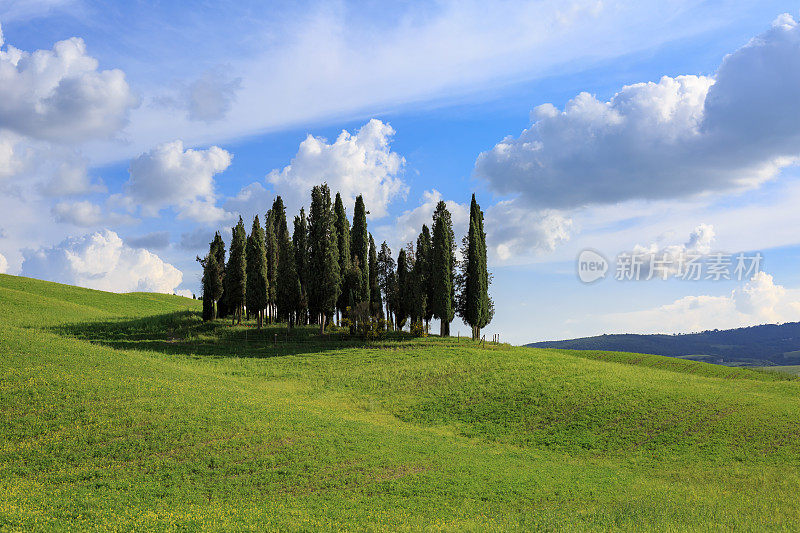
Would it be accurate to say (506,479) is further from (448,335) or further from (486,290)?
(486,290)

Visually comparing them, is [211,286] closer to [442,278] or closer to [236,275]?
[236,275]

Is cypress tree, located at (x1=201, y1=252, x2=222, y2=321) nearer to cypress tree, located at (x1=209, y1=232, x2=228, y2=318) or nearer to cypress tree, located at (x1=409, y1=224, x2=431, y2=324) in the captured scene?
cypress tree, located at (x1=209, y1=232, x2=228, y2=318)

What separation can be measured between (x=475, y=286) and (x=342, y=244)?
75.7ft

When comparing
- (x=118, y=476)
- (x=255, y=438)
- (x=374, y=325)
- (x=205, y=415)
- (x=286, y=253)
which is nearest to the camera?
(x=118, y=476)

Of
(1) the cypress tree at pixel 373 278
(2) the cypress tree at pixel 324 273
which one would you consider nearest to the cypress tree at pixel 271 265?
(2) the cypress tree at pixel 324 273

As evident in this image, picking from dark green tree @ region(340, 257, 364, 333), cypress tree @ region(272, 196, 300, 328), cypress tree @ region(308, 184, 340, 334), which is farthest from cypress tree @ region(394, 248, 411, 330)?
cypress tree @ region(272, 196, 300, 328)

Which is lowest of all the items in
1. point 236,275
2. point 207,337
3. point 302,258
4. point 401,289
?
point 207,337

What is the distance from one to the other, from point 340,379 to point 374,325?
2046 cm

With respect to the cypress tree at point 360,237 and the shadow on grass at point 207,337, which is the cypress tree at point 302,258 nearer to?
the shadow on grass at point 207,337

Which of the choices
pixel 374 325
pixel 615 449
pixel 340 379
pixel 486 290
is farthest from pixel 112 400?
pixel 486 290

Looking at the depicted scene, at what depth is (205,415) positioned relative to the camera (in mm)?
29000

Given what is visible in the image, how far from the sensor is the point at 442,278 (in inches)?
2640

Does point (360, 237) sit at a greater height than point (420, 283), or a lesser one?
greater

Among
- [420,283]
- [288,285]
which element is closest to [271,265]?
[288,285]
